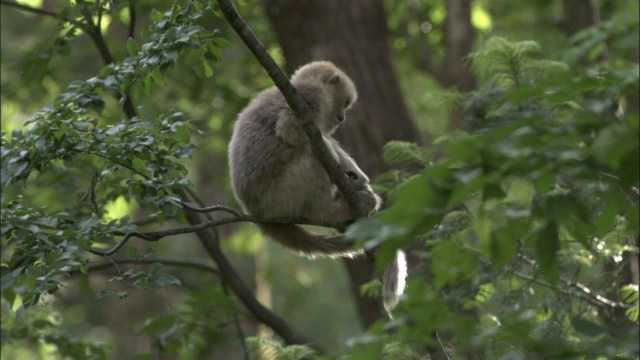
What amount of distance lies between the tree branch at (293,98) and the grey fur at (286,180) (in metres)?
0.64

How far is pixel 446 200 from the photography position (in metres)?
2.53

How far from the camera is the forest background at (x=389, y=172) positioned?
2.51 metres

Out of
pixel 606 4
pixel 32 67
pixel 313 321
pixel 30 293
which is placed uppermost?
pixel 32 67

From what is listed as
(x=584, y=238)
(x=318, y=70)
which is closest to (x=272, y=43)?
(x=318, y=70)

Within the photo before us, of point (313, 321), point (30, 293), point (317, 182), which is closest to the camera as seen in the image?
point (30, 293)

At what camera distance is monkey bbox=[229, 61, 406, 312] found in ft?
19.1

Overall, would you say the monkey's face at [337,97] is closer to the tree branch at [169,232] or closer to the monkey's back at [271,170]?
the monkey's back at [271,170]

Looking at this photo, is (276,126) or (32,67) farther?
(32,67)

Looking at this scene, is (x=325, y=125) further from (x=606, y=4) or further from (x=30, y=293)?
(x=606, y=4)

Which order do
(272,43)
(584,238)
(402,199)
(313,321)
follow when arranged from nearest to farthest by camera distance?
(402,199) → (584,238) → (272,43) → (313,321)

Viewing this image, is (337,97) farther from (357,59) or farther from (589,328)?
(589,328)

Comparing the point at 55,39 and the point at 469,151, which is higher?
the point at 55,39

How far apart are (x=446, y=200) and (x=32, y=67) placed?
16.2 ft

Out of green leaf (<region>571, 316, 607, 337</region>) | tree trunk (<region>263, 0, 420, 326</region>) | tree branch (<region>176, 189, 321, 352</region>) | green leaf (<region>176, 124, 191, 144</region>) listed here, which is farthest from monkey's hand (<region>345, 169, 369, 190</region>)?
green leaf (<region>571, 316, 607, 337</region>)
